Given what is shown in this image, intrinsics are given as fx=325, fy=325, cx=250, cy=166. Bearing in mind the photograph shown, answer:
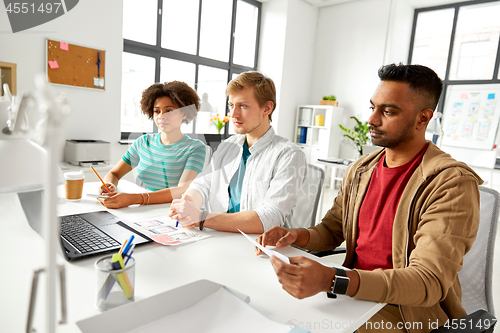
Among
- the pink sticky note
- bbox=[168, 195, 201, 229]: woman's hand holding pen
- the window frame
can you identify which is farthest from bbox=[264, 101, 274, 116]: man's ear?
the window frame

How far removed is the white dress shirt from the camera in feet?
4.29

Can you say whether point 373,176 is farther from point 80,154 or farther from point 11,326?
point 80,154

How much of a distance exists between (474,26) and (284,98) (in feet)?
9.99

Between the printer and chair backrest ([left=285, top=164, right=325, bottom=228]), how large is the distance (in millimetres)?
2153

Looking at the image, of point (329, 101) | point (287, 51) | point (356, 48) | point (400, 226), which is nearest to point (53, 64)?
point (400, 226)

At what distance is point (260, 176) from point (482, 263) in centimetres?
84

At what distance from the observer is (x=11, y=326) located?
0.58 metres

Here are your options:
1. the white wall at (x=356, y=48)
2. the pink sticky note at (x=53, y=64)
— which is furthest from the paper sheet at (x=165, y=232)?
the white wall at (x=356, y=48)

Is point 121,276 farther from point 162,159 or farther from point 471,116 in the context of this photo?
point 471,116

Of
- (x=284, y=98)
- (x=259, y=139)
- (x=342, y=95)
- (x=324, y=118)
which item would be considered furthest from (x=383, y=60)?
(x=259, y=139)

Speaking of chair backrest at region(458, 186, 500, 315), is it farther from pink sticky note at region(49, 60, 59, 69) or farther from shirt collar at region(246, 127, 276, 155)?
pink sticky note at region(49, 60, 59, 69)

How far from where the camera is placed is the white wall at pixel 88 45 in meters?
2.79

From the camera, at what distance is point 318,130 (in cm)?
575

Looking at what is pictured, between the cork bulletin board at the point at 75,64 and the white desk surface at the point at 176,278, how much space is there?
2.58 meters
